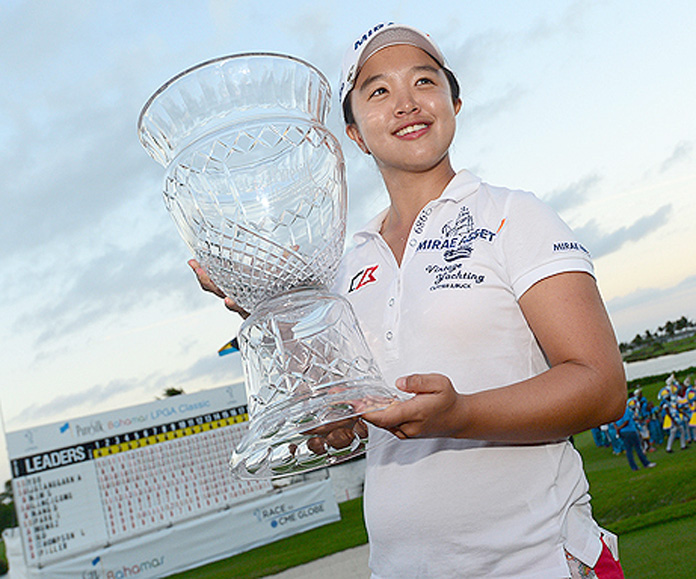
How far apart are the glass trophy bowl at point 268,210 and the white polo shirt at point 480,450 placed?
0.35ft

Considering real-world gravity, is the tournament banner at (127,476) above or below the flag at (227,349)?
below

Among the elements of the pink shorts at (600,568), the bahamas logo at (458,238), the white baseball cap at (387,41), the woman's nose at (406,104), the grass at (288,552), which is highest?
the white baseball cap at (387,41)

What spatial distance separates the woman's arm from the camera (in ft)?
2.72

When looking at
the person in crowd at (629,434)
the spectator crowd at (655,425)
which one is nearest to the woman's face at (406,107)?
the spectator crowd at (655,425)

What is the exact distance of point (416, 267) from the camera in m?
1.19

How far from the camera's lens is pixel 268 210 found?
110 centimetres

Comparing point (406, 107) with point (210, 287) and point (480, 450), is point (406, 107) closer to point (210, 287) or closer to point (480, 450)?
point (210, 287)

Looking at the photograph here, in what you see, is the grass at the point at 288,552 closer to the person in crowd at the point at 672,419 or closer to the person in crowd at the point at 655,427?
the person in crowd at the point at 672,419

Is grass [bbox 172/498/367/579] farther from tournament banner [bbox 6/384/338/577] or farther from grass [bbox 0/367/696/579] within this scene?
tournament banner [bbox 6/384/338/577]

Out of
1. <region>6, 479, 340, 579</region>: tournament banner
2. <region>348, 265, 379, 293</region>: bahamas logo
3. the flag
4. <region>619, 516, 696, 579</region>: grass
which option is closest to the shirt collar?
<region>348, 265, 379, 293</region>: bahamas logo

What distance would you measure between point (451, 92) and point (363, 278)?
Answer: 42 cm

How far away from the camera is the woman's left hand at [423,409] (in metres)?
0.81

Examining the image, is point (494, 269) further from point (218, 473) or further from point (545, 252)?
point (218, 473)

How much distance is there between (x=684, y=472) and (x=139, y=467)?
8.25 m
